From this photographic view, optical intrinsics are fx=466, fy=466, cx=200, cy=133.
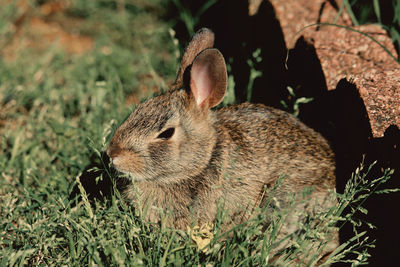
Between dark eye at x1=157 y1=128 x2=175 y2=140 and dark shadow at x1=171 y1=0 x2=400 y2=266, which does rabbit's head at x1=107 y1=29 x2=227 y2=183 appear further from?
dark shadow at x1=171 y1=0 x2=400 y2=266

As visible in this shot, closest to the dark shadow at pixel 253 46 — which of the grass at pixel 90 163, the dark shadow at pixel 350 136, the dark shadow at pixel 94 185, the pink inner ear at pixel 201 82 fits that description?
the dark shadow at pixel 350 136

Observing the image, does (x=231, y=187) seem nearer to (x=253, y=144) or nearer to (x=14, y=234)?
(x=253, y=144)

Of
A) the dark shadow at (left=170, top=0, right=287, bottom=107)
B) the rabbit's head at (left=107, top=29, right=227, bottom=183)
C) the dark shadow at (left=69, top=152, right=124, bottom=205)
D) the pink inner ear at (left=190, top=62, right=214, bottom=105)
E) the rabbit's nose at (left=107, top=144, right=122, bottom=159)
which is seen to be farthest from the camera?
the dark shadow at (left=170, top=0, right=287, bottom=107)

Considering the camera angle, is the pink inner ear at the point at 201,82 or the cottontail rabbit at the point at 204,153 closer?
the cottontail rabbit at the point at 204,153

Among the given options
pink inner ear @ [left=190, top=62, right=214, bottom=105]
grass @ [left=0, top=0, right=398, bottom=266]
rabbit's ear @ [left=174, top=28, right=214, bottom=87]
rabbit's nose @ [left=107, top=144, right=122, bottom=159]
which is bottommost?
grass @ [left=0, top=0, right=398, bottom=266]

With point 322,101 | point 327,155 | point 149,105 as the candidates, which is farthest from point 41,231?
point 322,101

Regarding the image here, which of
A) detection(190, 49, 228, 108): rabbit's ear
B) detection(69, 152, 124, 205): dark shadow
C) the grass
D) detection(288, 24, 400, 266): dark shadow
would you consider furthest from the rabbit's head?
detection(288, 24, 400, 266): dark shadow

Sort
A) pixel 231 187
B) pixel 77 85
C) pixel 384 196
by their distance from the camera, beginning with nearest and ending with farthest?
pixel 384 196
pixel 231 187
pixel 77 85

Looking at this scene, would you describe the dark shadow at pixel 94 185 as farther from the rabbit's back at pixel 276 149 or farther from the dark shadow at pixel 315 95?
the dark shadow at pixel 315 95
